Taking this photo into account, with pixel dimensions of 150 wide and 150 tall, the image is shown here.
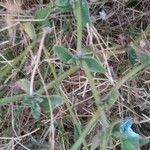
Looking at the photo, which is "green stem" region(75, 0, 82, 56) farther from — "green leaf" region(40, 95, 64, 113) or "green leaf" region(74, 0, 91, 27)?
→ "green leaf" region(40, 95, 64, 113)

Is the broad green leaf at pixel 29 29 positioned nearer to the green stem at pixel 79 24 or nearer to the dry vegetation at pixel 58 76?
the dry vegetation at pixel 58 76

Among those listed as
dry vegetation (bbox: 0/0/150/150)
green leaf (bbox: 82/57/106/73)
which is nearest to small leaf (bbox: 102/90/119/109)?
green leaf (bbox: 82/57/106/73)

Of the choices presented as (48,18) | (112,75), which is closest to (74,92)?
(112,75)

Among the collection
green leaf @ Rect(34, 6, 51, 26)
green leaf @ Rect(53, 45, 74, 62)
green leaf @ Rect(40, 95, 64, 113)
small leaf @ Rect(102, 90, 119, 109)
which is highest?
green leaf @ Rect(34, 6, 51, 26)

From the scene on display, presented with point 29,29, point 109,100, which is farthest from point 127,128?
point 29,29

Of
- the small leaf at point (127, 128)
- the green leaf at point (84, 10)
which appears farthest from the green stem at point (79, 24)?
the small leaf at point (127, 128)

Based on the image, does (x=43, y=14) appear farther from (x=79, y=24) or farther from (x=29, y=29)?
(x=79, y=24)

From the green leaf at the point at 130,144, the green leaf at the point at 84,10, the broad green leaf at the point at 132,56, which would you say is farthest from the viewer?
the broad green leaf at the point at 132,56
